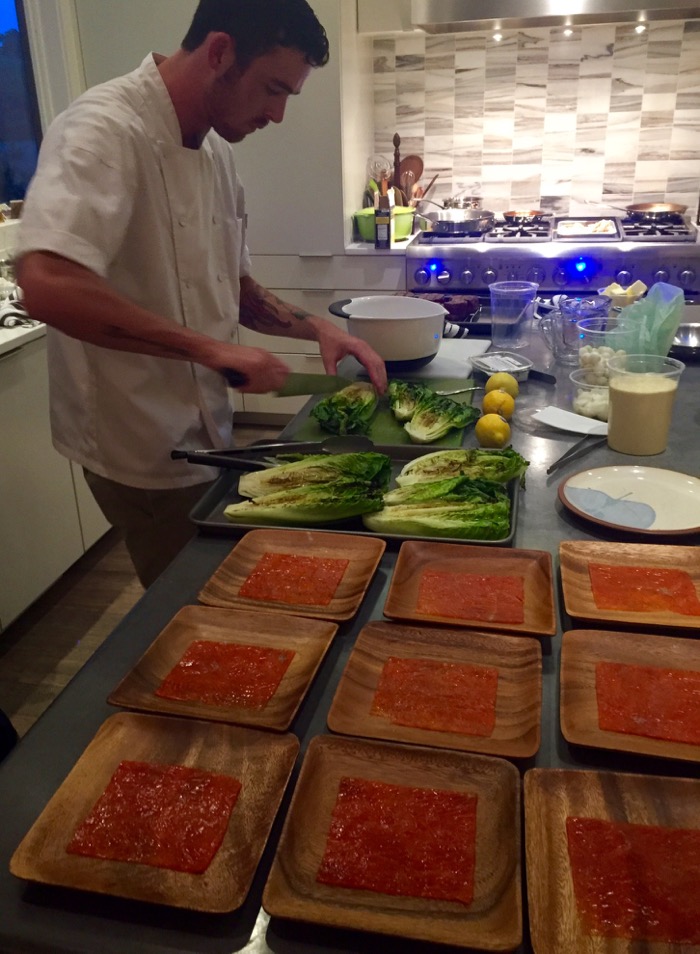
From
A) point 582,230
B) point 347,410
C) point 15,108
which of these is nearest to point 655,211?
point 582,230

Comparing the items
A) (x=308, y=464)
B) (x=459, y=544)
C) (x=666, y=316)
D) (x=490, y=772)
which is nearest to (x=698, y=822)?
(x=490, y=772)

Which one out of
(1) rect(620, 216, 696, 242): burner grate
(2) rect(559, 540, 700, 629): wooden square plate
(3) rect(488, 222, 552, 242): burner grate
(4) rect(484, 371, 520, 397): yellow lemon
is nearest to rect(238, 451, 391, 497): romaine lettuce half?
(2) rect(559, 540, 700, 629): wooden square plate

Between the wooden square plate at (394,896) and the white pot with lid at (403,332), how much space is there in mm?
1246

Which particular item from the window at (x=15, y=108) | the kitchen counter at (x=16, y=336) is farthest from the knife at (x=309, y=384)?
the window at (x=15, y=108)

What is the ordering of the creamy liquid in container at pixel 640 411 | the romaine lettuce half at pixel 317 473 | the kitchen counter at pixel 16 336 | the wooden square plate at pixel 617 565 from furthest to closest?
Answer: 1. the kitchen counter at pixel 16 336
2. the creamy liquid in container at pixel 640 411
3. the romaine lettuce half at pixel 317 473
4. the wooden square plate at pixel 617 565

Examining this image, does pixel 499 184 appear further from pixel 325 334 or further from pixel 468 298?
pixel 325 334

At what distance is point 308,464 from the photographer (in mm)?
1322

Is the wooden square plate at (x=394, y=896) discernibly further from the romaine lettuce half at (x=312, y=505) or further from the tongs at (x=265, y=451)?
the tongs at (x=265, y=451)

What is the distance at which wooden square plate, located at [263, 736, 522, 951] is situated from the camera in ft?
1.96

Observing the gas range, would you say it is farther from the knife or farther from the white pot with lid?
the knife

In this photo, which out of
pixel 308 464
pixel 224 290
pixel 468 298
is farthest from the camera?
pixel 468 298

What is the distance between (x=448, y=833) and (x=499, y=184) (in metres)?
3.92

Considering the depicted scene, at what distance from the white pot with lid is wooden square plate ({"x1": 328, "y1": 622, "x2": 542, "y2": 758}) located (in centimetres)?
104

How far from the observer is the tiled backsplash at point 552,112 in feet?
12.1
